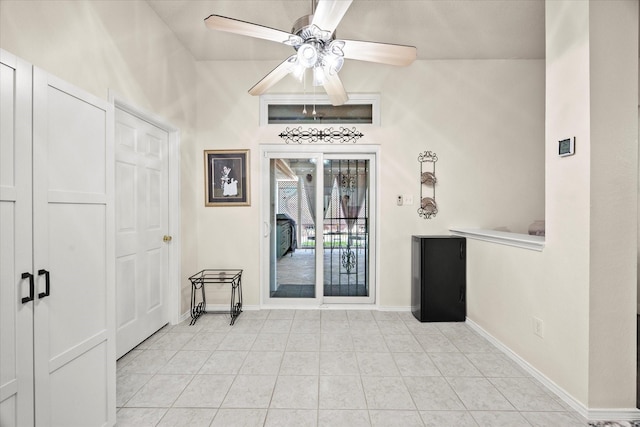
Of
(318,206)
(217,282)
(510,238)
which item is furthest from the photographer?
(318,206)

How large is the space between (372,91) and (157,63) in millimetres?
2305

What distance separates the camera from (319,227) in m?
3.66

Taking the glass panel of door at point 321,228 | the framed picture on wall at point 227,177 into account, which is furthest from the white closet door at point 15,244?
the glass panel of door at point 321,228

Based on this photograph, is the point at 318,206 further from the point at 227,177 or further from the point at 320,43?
the point at 320,43

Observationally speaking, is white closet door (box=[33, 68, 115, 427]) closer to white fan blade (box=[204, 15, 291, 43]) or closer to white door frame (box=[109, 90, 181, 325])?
white fan blade (box=[204, 15, 291, 43])

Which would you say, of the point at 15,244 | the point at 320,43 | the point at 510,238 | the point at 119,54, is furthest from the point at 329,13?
the point at 510,238

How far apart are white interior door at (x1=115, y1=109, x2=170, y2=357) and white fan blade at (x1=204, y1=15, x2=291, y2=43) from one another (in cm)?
132

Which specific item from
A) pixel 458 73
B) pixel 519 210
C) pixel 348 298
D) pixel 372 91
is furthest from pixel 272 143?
pixel 519 210

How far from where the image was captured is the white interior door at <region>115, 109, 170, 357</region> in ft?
7.94

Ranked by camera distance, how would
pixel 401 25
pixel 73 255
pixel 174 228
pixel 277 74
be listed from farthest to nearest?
pixel 174 228 < pixel 401 25 < pixel 277 74 < pixel 73 255

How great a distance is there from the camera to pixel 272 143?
3.56 meters

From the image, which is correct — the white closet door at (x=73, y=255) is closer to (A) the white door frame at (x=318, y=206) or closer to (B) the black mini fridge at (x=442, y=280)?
(A) the white door frame at (x=318, y=206)

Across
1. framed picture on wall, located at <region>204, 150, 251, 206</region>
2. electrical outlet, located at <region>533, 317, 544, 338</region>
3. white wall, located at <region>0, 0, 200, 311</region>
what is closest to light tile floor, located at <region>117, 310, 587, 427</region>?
electrical outlet, located at <region>533, 317, 544, 338</region>

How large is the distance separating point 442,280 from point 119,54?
360 centimetres
